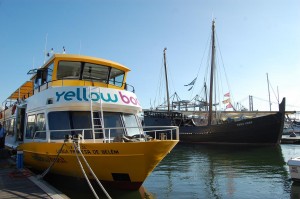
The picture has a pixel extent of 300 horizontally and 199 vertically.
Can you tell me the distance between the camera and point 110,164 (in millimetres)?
8703

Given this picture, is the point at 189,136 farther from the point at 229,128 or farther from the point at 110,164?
the point at 110,164

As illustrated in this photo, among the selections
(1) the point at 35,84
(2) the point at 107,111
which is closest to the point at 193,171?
(2) the point at 107,111

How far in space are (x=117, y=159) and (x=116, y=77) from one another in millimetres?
4779

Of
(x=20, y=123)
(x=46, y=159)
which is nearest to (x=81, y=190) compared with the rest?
(x=46, y=159)

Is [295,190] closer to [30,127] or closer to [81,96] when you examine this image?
[81,96]

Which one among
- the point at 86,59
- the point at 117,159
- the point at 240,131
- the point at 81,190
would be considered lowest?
the point at 81,190

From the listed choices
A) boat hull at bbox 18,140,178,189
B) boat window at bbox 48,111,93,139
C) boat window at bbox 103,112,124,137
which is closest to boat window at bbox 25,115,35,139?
boat window at bbox 48,111,93,139

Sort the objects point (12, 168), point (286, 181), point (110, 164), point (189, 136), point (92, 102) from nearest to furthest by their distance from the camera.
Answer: point (110, 164) < point (92, 102) < point (12, 168) < point (286, 181) < point (189, 136)

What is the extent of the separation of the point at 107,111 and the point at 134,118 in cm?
121

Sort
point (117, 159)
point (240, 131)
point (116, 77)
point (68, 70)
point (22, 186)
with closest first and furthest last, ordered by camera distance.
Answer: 1. point (22, 186)
2. point (117, 159)
3. point (68, 70)
4. point (116, 77)
5. point (240, 131)

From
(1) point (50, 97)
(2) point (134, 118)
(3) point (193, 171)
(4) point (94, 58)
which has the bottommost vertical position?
(3) point (193, 171)

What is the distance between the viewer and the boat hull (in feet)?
27.1

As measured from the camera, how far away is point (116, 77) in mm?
12469

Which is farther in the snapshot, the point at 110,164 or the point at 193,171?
the point at 193,171
